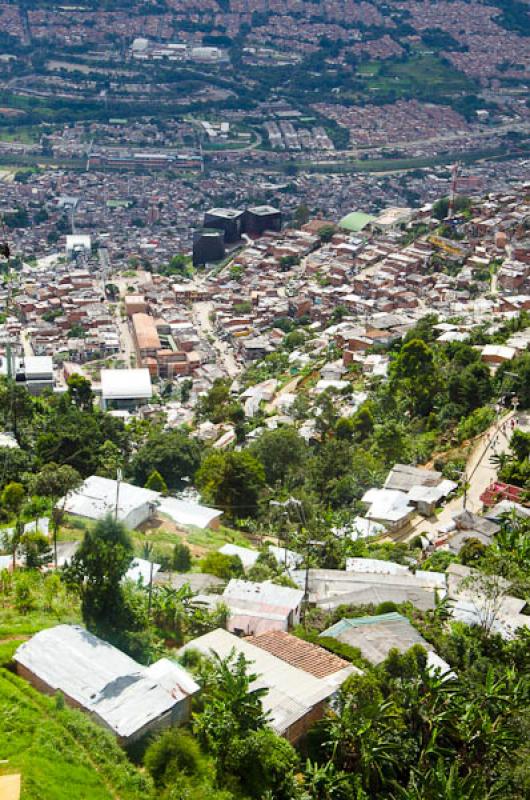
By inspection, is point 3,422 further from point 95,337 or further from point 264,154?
point 264,154

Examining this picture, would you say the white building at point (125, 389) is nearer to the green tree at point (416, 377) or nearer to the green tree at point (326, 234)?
the green tree at point (416, 377)

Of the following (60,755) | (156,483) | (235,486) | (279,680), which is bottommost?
(156,483)

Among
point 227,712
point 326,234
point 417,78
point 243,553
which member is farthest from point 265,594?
point 417,78

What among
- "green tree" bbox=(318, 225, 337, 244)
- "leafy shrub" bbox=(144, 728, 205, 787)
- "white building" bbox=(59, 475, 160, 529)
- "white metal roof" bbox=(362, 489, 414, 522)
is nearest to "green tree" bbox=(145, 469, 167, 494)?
"white building" bbox=(59, 475, 160, 529)

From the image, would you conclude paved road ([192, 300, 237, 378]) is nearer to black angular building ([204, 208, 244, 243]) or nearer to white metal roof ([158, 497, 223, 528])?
black angular building ([204, 208, 244, 243])

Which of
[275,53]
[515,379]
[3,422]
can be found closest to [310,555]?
[515,379]

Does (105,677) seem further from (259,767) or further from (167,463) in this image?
(167,463)
